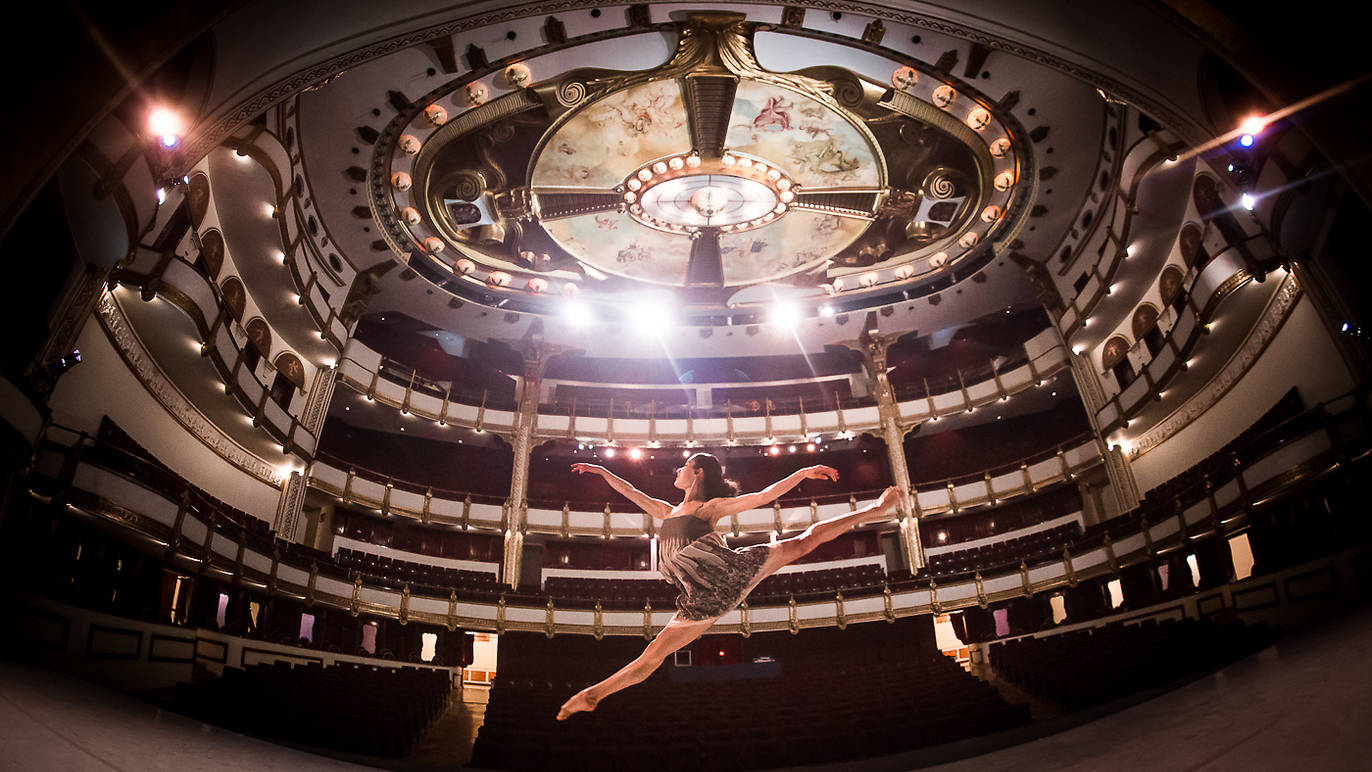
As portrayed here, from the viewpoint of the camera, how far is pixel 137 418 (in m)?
12.3

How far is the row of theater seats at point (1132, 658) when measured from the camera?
25.7 feet

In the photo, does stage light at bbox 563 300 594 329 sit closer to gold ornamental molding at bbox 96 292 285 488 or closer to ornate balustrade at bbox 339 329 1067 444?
ornate balustrade at bbox 339 329 1067 444

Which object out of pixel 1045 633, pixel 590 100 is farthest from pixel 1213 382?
pixel 590 100

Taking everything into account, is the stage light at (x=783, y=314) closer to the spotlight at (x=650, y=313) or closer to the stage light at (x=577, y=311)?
the spotlight at (x=650, y=313)

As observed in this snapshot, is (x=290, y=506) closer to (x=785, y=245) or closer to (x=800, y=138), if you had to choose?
(x=785, y=245)

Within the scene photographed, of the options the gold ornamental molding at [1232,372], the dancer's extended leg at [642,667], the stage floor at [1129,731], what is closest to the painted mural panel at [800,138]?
the gold ornamental molding at [1232,372]

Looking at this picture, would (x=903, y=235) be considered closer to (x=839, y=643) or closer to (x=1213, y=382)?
(x=1213, y=382)

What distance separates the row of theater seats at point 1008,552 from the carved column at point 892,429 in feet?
2.96

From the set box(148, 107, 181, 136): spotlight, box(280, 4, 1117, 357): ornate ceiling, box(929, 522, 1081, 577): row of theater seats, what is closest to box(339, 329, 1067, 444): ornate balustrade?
box(280, 4, 1117, 357): ornate ceiling

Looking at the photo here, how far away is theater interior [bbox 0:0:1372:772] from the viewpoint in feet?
18.2

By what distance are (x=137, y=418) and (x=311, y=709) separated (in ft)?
26.0

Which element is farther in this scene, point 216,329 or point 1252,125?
point 216,329

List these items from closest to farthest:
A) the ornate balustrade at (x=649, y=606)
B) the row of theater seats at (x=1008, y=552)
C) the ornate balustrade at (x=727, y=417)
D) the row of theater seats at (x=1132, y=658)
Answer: the row of theater seats at (x=1132, y=658) < the ornate balustrade at (x=649, y=606) < the row of theater seats at (x=1008, y=552) < the ornate balustrade at (x=727, y=417)

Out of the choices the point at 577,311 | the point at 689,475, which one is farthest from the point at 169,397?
the point at 689,475
